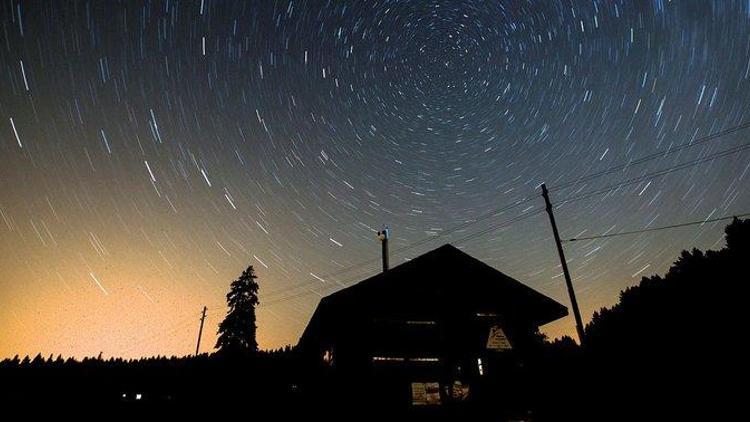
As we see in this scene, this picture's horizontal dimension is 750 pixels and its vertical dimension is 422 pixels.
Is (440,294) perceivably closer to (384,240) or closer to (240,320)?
(384,240)

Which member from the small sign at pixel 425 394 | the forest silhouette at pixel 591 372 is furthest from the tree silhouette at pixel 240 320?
the small sign at pixel 425 394

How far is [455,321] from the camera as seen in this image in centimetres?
1189

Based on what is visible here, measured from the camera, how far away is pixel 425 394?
10.9 meters

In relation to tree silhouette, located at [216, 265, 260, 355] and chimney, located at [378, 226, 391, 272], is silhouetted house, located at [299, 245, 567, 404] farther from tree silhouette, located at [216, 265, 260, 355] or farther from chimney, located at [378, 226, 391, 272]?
tree silhouette, located at [216, 265, 260, 355]

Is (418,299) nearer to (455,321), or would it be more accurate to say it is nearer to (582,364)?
(455,321)

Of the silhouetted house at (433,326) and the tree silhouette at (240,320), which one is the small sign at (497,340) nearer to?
the silhouetted house at (433,326)

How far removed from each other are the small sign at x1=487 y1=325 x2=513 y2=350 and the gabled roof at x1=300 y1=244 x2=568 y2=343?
2.04 feet

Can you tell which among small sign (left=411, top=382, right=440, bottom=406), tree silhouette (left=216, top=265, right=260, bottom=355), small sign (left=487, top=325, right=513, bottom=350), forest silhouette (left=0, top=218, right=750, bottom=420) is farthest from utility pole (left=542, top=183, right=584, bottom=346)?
tree silhouette (left=216, top=265, right=260, bottom=355)

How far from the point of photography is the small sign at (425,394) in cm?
1078

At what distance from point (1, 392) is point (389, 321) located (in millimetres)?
14471

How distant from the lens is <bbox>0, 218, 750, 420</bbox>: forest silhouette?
11.5m

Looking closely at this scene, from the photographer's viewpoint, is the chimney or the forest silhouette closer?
the forest silhouette

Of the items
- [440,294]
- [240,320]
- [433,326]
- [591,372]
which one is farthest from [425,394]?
[240,320]

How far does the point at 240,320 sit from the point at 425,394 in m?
27.5
